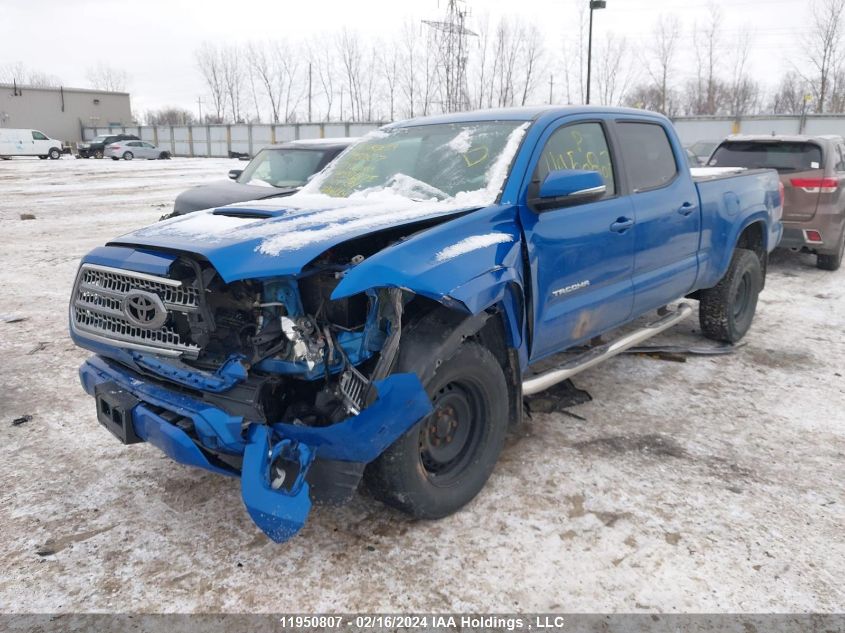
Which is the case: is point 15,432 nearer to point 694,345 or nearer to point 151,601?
point 151,601

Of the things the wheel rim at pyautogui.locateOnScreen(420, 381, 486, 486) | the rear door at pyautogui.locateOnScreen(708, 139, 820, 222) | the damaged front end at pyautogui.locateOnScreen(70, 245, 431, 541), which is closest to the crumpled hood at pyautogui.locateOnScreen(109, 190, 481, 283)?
the damaged front end at pyautogui.locateOnScreen(70, 245, 431, 541)

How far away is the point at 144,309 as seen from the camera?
2.85 meters

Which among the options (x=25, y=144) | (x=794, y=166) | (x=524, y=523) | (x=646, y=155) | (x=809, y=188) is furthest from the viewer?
(x=25, y=144)

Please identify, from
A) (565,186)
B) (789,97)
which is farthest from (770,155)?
(789,97)

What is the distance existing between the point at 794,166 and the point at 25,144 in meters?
45.1

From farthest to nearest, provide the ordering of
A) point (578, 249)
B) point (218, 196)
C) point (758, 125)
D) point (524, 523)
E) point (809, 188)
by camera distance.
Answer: point (758, 125) → point (218, 196) → point (809, 188) → point (578, 249) → point (524, 523)

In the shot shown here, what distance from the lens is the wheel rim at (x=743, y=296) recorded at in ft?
19.4

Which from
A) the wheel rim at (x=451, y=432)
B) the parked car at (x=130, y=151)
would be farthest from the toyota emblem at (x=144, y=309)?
the parked car at (x=130, y=151)

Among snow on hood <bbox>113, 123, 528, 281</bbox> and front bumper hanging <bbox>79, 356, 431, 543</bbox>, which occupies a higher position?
snow on hood <bbox>113, 123, 528, 281</bbox>

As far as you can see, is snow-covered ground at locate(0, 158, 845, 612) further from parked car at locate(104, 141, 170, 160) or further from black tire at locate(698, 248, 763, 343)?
parked car at locate(104, 141, 170, 160)

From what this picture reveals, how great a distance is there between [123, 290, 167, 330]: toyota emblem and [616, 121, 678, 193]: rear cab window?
3.04 m

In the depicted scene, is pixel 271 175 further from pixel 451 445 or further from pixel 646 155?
pixel 451 445

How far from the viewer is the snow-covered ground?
103 inches

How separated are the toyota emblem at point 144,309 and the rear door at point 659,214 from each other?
2.91 metres
